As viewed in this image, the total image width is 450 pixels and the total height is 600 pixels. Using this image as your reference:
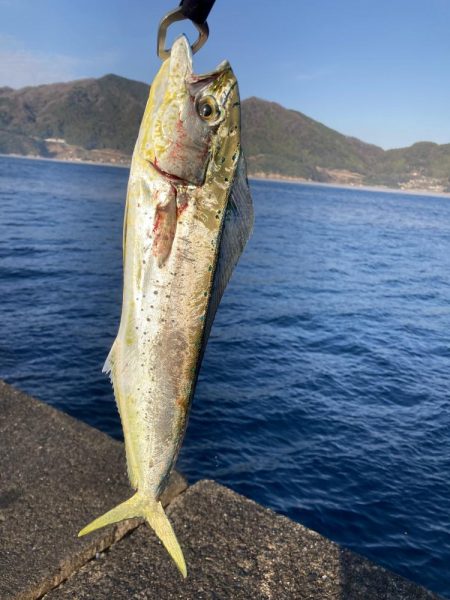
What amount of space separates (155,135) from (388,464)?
11.0m

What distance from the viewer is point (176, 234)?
284 cm

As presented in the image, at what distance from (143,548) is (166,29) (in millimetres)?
4505

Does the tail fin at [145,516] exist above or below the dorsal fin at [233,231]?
below

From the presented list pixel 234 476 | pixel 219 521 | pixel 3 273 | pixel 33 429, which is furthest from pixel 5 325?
pixel 219 521

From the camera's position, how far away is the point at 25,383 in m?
13.6

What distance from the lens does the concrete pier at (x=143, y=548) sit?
176 inches

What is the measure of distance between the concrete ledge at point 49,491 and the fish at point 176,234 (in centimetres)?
190

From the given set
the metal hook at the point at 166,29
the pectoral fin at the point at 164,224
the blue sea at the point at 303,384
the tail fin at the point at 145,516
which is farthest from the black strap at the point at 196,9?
the blue sea at the point at 303,384

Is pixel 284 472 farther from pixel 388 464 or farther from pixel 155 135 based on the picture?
pixel 155 135

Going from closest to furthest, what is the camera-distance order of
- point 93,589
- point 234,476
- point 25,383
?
point 93,589
point 234,476
point 25,383

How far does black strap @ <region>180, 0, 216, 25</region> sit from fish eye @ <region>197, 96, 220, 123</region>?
0.38 m

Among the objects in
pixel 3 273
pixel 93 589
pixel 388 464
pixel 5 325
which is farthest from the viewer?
pixel 3 273

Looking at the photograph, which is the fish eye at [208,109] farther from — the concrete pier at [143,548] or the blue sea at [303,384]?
the blue sea at [303,384]

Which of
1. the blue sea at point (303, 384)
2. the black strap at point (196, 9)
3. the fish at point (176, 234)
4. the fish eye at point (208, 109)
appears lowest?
the blue sea at point (303, 384)
